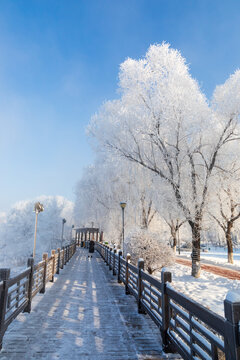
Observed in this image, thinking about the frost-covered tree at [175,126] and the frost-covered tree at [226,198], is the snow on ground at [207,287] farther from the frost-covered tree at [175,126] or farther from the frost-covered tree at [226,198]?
the frost-covered tree at [226,198]

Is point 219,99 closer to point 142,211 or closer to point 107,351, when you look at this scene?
point 142,211

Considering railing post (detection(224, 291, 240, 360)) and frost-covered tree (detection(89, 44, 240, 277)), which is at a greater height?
frost-covered tree (detection(89, 44, 240, 277))

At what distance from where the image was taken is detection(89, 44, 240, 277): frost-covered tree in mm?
12578

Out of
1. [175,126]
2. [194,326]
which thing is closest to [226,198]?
[175,126]

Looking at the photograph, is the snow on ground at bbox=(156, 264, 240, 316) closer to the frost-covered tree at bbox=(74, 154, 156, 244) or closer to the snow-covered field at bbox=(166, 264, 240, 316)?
the snow-covered field at bbox=(166, 264, 240, 316)

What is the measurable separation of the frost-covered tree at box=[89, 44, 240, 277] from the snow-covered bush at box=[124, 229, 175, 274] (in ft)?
5.76

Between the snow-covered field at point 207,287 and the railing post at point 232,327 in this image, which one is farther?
the snow-covered field at point 207,287

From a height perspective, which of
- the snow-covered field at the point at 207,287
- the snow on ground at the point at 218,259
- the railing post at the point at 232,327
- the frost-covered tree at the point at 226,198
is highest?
the frost-covered tree at the point at 226,198

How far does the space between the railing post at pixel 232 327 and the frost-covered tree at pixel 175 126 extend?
10.6 meters

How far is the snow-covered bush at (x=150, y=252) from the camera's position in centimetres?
1282

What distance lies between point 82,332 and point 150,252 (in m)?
8.88

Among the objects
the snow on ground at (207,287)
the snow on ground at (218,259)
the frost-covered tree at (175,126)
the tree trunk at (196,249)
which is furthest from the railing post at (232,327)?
the snow on ground at (218,259)

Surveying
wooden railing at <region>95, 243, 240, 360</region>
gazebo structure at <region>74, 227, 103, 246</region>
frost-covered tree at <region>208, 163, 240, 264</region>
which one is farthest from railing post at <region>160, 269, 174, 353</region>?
gazebo structure at <region>74, 227, 103, 246</region>

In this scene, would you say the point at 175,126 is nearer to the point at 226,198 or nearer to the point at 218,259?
the point at 226,198
